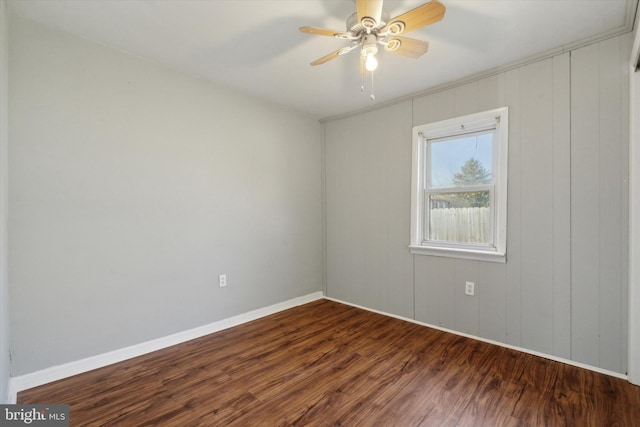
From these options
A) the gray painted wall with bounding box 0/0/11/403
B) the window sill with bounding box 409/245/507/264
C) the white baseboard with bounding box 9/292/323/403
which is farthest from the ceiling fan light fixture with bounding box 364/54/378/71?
the white baseboard with bounding box 9/292/323/403

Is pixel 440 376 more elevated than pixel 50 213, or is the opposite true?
pixel 50 213

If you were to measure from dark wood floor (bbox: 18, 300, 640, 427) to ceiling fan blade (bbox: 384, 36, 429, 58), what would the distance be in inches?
87.0

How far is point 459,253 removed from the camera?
2.72 metres

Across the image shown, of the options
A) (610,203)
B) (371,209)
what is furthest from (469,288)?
(371,209)

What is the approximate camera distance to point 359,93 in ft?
10.1

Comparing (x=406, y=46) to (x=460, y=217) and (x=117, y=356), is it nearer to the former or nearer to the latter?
(x=460, y=217)

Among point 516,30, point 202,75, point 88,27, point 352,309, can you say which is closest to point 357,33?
point 516,30

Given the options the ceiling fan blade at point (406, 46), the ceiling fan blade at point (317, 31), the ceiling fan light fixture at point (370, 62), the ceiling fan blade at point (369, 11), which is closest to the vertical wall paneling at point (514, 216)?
the ceiling fan blade at point (406, 46)

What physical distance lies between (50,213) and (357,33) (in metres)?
2.36

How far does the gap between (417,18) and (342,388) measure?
7.48 ft

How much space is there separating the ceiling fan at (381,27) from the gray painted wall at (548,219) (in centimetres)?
122

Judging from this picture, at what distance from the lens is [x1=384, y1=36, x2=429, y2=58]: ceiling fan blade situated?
1.71 m

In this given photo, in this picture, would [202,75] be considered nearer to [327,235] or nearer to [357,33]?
[357,33]

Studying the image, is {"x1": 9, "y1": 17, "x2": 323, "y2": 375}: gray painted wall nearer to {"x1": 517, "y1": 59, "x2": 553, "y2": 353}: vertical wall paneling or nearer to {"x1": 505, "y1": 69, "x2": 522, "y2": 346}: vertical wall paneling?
{"x1": 505, "y1": 69, "x2": 522, "y2": 346}: vertical wall paneling
